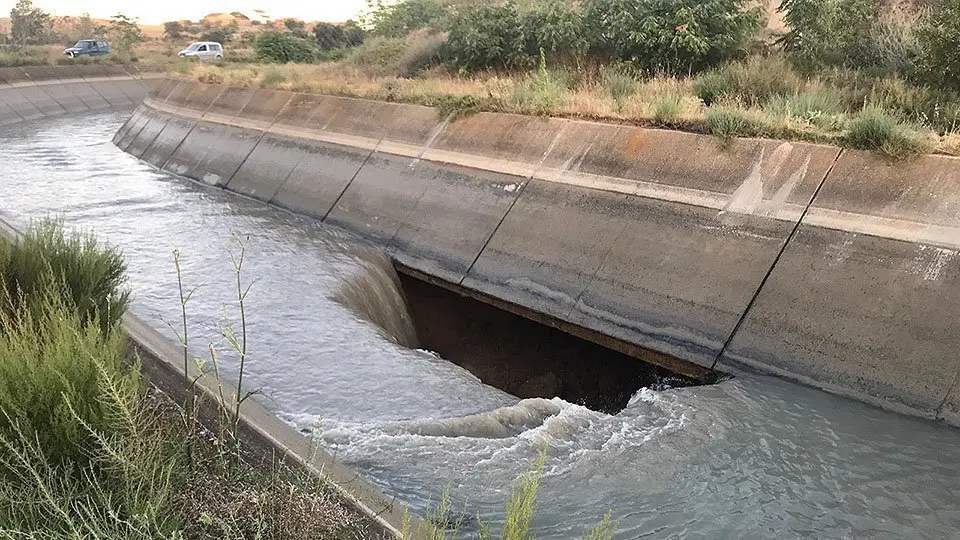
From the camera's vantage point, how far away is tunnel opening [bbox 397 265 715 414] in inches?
328

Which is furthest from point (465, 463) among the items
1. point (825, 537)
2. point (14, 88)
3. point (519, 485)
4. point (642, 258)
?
point (14, 88)

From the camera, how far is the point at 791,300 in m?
7.45

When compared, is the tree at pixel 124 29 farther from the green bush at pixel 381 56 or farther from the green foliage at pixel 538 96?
the green foliage at pixel 538 96

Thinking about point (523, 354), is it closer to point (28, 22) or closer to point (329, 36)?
point (329, 36)

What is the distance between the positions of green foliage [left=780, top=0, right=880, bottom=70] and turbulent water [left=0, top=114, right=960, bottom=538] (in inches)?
296

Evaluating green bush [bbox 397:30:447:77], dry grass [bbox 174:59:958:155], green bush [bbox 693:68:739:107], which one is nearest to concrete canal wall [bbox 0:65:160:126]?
green bush [bbox 397:30:447:77]

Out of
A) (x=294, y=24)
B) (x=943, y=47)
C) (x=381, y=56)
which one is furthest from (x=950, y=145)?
(x=294, y=24)

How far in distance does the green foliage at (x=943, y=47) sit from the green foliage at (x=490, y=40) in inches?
319

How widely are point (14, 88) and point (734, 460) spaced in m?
31.0

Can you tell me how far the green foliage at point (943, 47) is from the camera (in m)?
9.82

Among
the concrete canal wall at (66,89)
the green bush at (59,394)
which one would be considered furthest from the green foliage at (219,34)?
the green bush at (59,394)

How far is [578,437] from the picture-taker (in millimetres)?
6016

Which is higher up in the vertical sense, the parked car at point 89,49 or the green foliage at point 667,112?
the parked car at point 89,49

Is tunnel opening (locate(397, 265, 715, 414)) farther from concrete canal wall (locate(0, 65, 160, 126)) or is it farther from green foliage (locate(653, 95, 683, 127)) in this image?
concrete canal wall (locate(0, 65, 160, 126))
